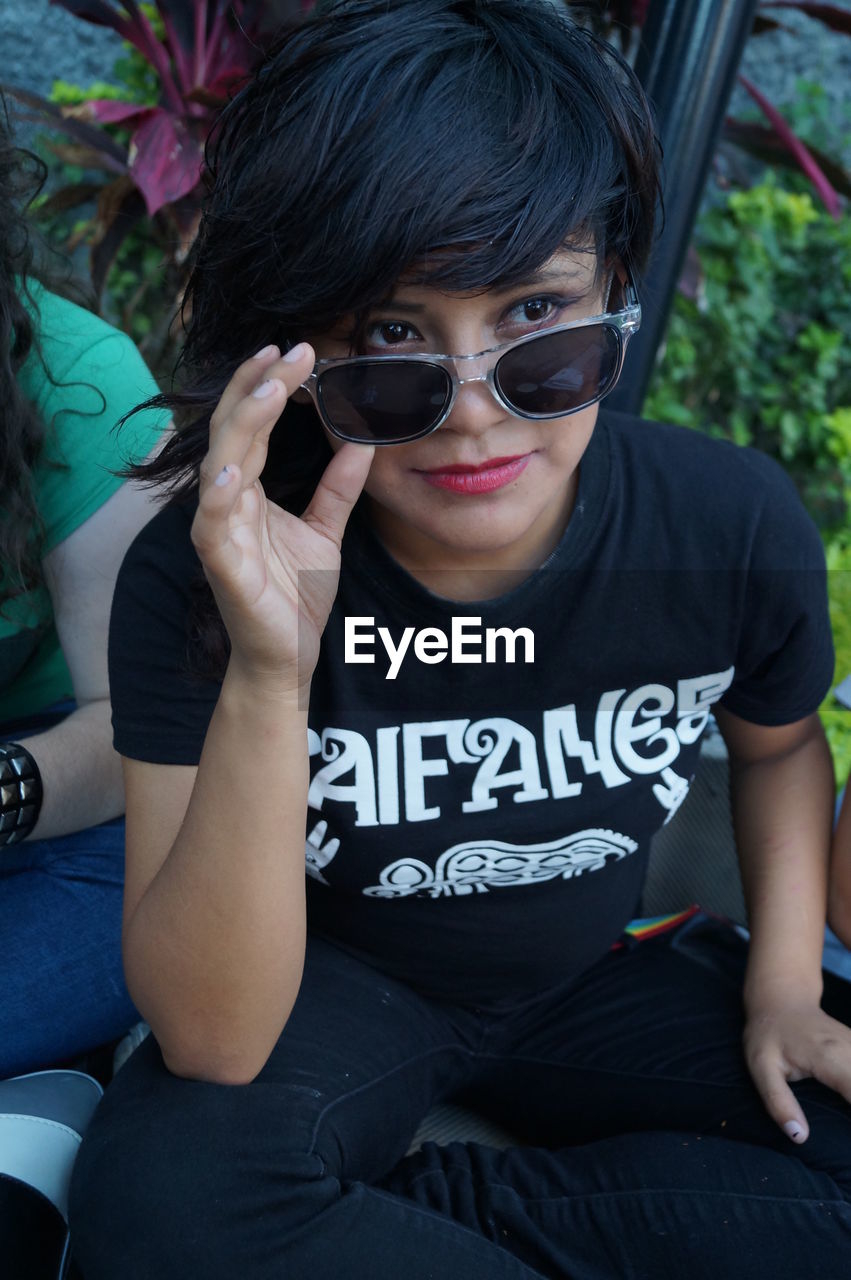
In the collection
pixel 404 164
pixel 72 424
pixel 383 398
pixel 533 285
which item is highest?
pixel 404 164

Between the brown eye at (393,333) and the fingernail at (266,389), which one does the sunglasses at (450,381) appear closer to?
the brown eye at (393,333)

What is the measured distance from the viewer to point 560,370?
130 centimetres

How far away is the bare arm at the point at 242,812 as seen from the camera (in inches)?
A: 47.4

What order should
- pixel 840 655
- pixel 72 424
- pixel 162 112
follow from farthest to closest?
1. pixel 162 112
2. pixel 840 655
3. pixel 72 424

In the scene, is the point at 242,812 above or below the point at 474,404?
below

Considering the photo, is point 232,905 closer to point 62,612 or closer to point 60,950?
point 60,950

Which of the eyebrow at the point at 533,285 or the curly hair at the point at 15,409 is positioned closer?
the eyebrow at the point at 533,285

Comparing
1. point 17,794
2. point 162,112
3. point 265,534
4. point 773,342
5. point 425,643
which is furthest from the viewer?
point 773,342

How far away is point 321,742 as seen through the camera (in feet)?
4.90

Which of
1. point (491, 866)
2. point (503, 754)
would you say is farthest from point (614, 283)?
point (491, 866)

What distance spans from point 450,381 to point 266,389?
0.23 m

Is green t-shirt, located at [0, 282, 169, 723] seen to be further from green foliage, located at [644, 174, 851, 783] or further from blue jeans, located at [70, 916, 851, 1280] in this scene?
green foliage, located at [644, 174, 851, 783]

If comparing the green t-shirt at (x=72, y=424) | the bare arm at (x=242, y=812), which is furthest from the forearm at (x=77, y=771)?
the bare arm at (x=242, y=812)

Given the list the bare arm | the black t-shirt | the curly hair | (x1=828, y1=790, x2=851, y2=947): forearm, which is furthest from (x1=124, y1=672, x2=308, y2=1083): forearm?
(x1=828, y1=790, x2=851, y2=947): forearm
